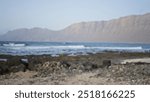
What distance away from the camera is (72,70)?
629cm

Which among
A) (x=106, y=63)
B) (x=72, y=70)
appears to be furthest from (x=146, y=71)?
(x=72, y=70)

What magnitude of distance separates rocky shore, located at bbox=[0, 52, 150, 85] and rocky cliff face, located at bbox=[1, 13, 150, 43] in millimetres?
526

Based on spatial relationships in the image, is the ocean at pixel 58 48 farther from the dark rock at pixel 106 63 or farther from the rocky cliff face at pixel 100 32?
the dark rock at pixel 106 63

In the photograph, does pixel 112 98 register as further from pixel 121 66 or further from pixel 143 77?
pixel 121 66

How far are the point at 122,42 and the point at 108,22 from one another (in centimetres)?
89

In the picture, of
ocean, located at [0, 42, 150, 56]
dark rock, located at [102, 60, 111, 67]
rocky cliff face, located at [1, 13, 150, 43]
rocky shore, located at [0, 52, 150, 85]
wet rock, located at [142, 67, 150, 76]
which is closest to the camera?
rocky shore, located at [0, 52, 150, 85]

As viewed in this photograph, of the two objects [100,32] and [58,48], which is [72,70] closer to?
[58,48]

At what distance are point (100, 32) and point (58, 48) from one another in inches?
42.7

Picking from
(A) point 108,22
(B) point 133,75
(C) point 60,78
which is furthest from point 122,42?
(C) point 60,78

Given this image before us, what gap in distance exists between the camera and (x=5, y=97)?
17.1ft

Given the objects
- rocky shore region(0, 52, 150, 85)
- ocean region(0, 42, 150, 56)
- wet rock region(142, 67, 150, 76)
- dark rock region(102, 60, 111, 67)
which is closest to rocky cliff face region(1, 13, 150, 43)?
ocean region(0, 42, 150, 56)

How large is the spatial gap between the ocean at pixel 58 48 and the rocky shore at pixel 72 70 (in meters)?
0.33

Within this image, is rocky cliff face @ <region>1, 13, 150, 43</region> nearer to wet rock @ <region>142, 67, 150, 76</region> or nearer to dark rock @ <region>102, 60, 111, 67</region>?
dark rock @ <region>102, 60, 111, 67</region>

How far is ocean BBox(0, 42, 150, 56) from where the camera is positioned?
23.7 feet
